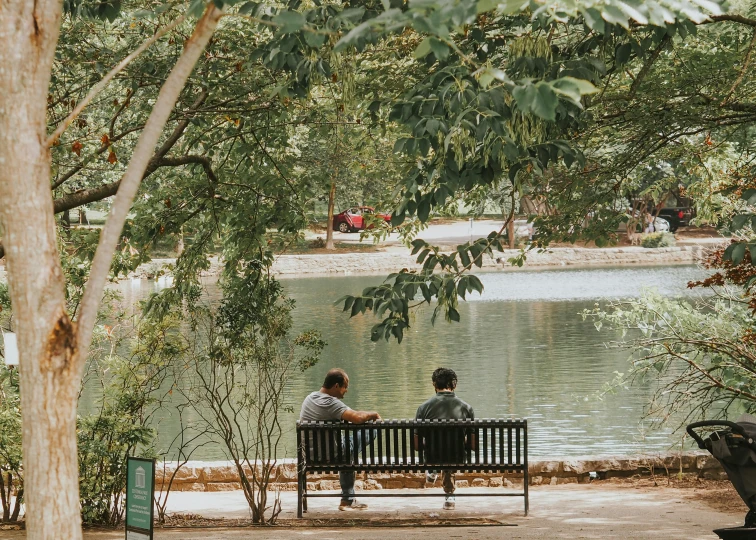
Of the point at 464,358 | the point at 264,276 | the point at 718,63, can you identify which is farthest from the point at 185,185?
the point at 464,358

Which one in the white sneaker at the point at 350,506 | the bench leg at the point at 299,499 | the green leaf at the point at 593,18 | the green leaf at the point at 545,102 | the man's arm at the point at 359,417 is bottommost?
the white sneaker at the point at 350,506

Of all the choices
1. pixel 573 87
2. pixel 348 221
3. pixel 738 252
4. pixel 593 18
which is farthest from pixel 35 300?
pixel 348 221

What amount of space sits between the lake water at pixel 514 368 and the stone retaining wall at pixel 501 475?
1.02 metres

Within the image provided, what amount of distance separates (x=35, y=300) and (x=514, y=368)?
1738cm

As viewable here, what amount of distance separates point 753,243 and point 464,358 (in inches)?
643

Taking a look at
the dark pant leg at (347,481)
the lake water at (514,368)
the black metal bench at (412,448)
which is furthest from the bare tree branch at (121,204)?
the lake water at (514,368)

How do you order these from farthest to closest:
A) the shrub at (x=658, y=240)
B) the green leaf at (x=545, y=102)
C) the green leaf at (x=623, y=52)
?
the shrub at (x=658, y=240) → the green leaf at (x=623, y=52) → the green leaf at (x=545, y=102)

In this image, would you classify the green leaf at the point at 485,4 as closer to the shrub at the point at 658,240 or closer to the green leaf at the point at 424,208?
the green leaf at the point at 424,208

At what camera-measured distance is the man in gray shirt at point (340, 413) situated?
28.3ft

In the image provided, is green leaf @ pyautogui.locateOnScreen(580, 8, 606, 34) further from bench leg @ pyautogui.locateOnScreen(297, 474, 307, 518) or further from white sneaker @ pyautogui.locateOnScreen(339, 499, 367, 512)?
white sneaker @ pyautogui.locateOnScreen(339, 499, 367, 512)

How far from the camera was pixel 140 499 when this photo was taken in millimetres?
5297

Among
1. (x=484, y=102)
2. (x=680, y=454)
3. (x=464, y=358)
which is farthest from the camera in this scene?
(x=464, y=358)

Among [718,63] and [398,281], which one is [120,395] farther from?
[718,63]

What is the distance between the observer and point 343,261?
157ft
